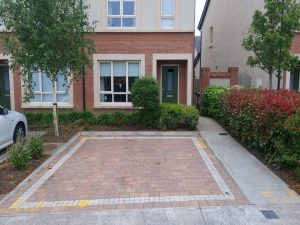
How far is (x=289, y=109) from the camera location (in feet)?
20.5

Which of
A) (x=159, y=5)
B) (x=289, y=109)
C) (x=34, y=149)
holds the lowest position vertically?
(x=34, y=149)

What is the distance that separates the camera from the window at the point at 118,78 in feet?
40.8

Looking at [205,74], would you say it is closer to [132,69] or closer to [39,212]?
[132,69]

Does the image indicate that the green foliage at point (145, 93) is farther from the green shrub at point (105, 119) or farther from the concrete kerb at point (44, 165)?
the concrete kerb at point (44, 165)

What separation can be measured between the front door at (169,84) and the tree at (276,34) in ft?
11.9

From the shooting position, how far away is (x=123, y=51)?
40.0ft

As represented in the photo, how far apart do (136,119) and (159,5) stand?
4.62 m

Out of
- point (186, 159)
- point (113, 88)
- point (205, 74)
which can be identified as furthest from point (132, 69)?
point (186, 159)

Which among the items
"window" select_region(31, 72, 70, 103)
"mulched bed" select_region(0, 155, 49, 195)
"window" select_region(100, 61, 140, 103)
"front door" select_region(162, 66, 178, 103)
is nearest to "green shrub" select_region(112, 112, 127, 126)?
"window" select_region(100, 61, 140, 103)

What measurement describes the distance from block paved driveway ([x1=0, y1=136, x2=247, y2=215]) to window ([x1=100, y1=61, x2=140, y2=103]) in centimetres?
405

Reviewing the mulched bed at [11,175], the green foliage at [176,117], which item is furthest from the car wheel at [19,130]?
the green foliage at [176,117]

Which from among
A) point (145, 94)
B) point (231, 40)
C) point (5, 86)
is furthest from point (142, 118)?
point (231, 40)

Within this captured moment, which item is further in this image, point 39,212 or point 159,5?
point 159,5

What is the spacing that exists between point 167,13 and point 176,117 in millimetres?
4332
